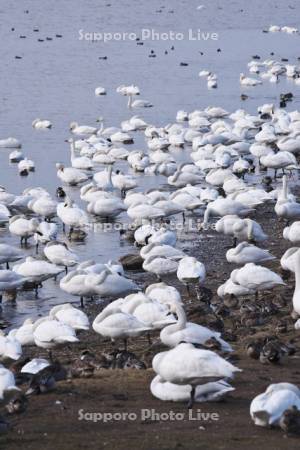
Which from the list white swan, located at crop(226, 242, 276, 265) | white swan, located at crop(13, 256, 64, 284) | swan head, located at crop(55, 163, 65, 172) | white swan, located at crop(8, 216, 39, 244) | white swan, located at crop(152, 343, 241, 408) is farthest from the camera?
swan head, located at crop(55, 163, 65, 172)

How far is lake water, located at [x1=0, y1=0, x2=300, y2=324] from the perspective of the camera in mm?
23719

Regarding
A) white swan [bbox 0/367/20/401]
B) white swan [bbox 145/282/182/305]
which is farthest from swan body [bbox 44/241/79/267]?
white swan [bbox 0/367/20/401]

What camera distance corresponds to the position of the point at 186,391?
29.2ft

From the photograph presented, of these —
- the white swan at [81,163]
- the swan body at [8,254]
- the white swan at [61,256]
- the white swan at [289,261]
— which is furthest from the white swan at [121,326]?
the white swan at [81,163]

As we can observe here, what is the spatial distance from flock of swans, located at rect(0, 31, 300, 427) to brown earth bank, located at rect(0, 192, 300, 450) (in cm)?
16

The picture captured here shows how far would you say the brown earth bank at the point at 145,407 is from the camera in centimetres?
799

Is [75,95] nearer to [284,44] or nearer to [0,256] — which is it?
[284,44]

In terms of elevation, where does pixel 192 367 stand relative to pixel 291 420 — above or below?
above

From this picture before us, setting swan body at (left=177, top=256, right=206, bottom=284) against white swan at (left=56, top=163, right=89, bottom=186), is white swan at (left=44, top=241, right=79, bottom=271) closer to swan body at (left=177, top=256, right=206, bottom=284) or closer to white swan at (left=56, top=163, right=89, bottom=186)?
swan body at (left=177, top=256, right=206, bottom=284)

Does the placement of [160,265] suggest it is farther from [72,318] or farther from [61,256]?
[72,318]

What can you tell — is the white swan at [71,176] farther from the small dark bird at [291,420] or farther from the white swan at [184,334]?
the small dark bird at [291,420]

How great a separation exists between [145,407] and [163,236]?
760 centimetres

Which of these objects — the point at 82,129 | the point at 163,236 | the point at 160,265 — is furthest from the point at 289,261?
the point at 82,129

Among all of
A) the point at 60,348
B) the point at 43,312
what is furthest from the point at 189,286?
the point at 60,348
